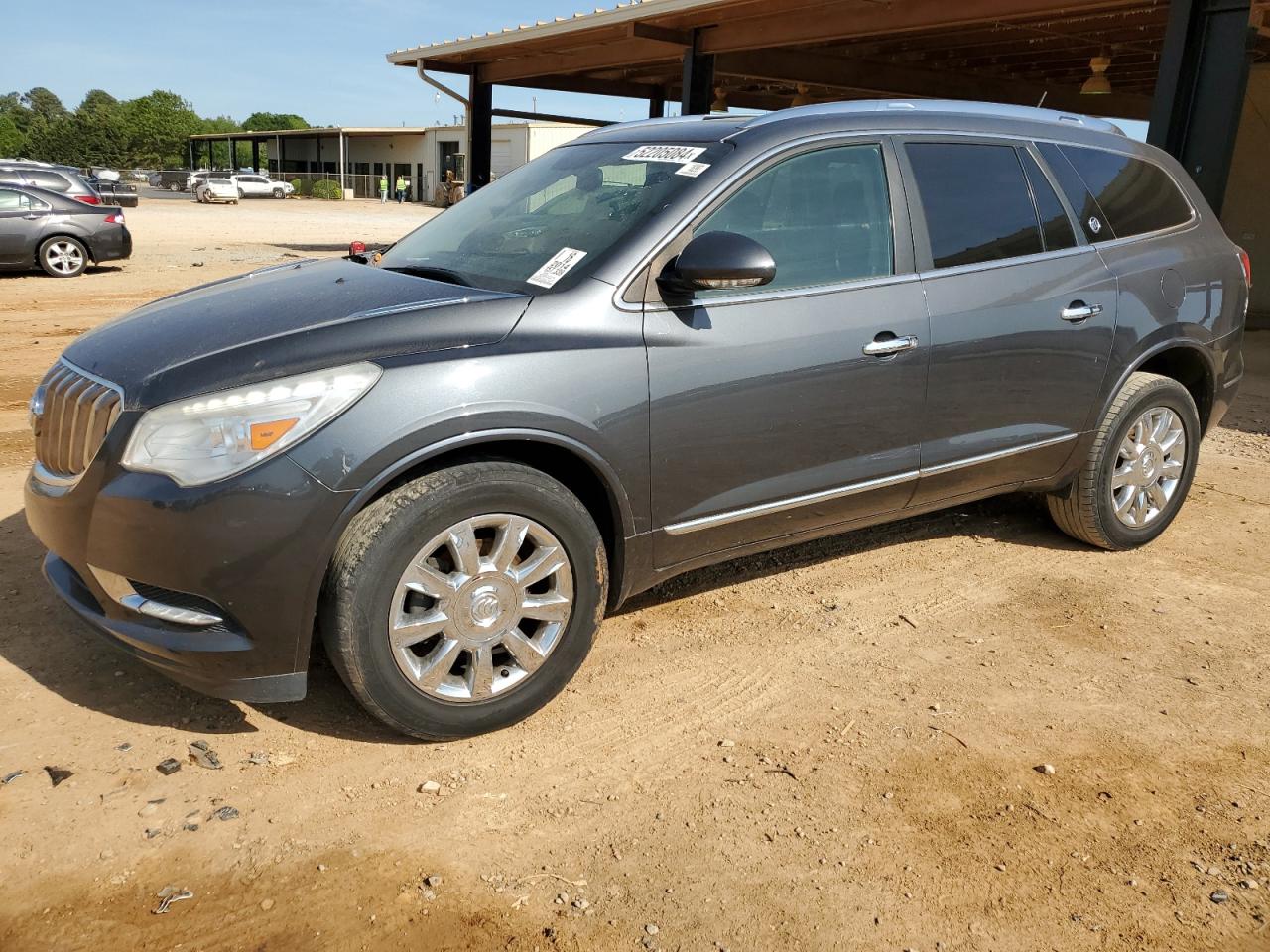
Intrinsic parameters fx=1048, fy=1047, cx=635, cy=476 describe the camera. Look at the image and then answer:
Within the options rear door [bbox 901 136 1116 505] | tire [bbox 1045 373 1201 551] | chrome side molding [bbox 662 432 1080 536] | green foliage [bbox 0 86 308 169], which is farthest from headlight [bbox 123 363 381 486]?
green foliage [bbox 0 86 308 169]

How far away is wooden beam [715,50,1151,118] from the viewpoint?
13.9 m

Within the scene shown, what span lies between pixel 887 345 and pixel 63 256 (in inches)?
588

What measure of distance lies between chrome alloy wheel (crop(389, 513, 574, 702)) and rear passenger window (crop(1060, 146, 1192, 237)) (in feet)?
9.72

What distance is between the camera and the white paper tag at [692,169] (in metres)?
3.52

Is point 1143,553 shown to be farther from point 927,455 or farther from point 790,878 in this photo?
point 790,878

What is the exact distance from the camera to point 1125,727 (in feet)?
11.2

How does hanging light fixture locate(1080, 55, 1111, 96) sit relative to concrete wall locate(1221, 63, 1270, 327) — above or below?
above

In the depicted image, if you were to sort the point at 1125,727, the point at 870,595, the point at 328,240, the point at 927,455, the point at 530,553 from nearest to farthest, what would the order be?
the point at 530,553 < the point at 1125,727 < the point at 927,455 < the point at 870,595 < the point at 328,240

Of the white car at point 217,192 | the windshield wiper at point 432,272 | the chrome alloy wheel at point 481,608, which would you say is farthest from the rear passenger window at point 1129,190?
the white car at point 217,192

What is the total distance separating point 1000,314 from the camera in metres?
4.04

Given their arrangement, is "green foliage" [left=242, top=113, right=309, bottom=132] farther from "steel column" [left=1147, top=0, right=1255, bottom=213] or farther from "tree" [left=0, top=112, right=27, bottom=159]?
"steel column" [left=1147, top=0, right=1255, bottom=213]

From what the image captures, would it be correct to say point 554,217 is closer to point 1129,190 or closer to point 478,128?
point 1129,190

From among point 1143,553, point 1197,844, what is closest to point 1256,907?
point 1197,844

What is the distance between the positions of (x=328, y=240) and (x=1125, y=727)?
78.0 ft
